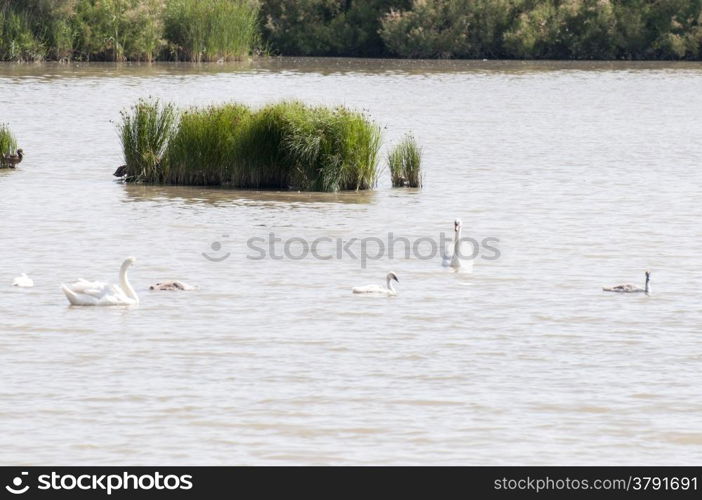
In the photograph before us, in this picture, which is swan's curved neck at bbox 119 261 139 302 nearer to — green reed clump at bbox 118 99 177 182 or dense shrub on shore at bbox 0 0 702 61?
green reed clump at bbox 118 99 177 182

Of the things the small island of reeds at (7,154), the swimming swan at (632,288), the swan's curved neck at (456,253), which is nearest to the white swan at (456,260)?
the swan's curved neck at (456,253)

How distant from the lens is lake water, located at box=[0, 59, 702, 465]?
10.7 m

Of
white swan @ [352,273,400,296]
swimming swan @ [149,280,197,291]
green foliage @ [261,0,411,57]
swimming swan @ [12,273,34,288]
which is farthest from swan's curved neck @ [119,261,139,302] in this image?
green foliage @ [261,0,411,57]

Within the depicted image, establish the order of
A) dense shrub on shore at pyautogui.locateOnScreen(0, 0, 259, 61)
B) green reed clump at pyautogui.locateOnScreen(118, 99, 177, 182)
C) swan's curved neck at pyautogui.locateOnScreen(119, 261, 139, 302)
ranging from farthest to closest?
dense shrub on shore at pyautogui.locateOnScreen(0, 0, 259, 61) → green reed clump at pyautogui.locateOnScreen(118, 99, 177, 182) → swan's curved neck at pyautogui.locateOnScreen(119, 261, 139, 302)

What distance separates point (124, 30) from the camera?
61.9m

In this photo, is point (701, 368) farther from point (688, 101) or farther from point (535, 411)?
point (688, 101)

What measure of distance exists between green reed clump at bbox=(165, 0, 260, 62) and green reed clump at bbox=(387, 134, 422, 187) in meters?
36.2

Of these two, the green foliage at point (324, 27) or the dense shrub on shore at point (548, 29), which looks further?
the green foliage at point (324, 27)

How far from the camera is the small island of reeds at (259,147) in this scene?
79.2 feet

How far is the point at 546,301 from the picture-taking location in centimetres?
1596

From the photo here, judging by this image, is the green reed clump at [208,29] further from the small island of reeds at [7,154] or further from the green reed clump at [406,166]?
the green reed clump at [406,166]
